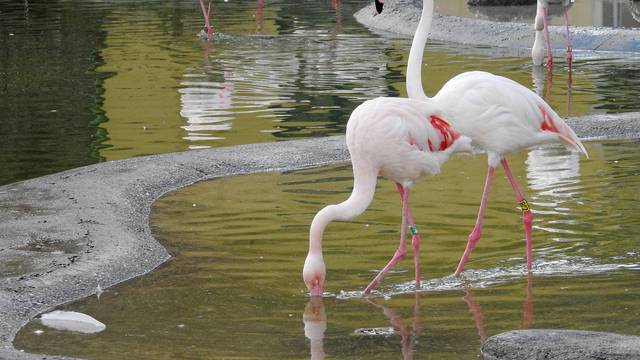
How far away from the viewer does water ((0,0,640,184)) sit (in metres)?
9.54

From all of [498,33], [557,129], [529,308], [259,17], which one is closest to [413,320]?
[529,308]

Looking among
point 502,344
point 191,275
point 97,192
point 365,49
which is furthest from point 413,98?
point 365,49

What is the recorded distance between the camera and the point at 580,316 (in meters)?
4.82

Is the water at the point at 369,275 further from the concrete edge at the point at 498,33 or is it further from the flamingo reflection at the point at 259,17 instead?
the flamingo reflection at the point at 259,17

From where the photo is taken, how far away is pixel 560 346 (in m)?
4.19

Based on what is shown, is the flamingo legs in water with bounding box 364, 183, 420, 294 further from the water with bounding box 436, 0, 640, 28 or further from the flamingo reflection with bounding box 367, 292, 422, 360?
the water with bounding box 436, 0, 640, 28

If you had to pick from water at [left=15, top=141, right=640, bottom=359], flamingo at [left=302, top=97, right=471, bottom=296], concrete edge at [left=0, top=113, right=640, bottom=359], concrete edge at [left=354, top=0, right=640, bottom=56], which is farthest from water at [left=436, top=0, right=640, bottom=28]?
flamingo at [left=302, top=97, right=471, bottom=296]

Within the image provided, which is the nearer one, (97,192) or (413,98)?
(413,98)

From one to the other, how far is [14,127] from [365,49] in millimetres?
5941

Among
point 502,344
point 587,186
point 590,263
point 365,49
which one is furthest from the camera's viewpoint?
point 365,49

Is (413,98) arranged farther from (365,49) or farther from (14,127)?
(365,49)

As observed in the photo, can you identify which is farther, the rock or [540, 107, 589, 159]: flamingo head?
[540, 107, 589, 159]: flamingo head

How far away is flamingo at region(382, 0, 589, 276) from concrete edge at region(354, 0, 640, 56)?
28.8 ft

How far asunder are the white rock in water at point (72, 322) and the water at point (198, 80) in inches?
124
